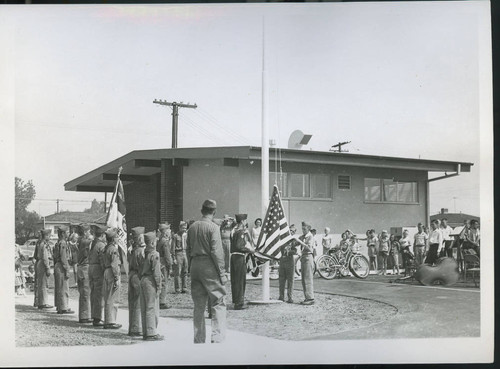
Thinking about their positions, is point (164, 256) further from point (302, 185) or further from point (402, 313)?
point (402, 313)

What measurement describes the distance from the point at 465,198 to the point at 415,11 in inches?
94.4

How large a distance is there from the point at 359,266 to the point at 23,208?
422 centimetres

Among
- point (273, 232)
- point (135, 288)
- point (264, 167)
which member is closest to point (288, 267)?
point (273, 232)

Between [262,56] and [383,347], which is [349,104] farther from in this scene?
[383,347]

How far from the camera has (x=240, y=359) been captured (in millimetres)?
8133

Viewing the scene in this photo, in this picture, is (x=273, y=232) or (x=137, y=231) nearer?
(x=137, y=231)

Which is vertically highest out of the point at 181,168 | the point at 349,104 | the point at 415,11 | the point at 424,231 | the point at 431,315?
the point at 415,11

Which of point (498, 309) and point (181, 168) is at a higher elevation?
point (181, 168)

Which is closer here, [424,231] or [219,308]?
[219,308]

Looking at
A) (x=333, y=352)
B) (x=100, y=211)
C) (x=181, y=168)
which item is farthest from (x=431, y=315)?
(x=100, y=211)

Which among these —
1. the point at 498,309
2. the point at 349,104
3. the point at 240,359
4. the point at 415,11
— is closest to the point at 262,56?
the point at 349,104

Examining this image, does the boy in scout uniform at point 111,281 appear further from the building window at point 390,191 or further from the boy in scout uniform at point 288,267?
the building window at point 390,191

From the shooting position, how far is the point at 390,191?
902 centimetres

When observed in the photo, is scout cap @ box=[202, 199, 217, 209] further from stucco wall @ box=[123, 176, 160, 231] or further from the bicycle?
the bicycle
